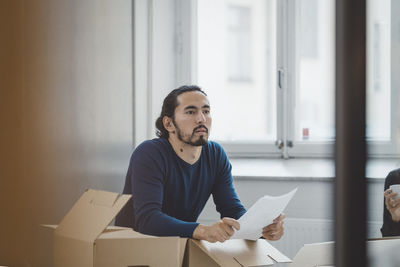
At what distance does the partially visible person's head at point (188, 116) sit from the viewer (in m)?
1.67

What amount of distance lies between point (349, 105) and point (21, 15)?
3.70 ft

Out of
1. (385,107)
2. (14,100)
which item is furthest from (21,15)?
(385,107)

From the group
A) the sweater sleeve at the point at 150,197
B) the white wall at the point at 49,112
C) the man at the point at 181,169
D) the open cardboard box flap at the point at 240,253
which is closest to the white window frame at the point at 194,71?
the white wall at the point at 49,112

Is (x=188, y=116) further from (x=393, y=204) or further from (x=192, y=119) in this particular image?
(x=393, y=204)

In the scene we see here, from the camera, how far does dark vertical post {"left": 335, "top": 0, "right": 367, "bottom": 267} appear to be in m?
0.28

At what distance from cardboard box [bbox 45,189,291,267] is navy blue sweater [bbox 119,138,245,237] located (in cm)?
25

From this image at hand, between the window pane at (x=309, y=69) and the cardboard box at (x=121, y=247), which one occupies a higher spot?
the window pane at (x=309, y=69)

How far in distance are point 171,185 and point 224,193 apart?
0.23 m

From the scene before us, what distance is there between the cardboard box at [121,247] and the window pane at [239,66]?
152 centimetres

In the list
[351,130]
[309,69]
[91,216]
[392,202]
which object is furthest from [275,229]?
[309,69]

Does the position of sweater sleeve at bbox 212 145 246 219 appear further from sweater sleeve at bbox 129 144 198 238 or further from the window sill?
the window sill

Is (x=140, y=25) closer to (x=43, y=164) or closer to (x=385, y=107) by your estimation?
(x=43, y=164)

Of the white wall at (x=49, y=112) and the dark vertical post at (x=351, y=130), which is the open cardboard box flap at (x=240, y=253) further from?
the dark vertical post at (x=351, y=130)

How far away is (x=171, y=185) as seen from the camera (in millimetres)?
1636
